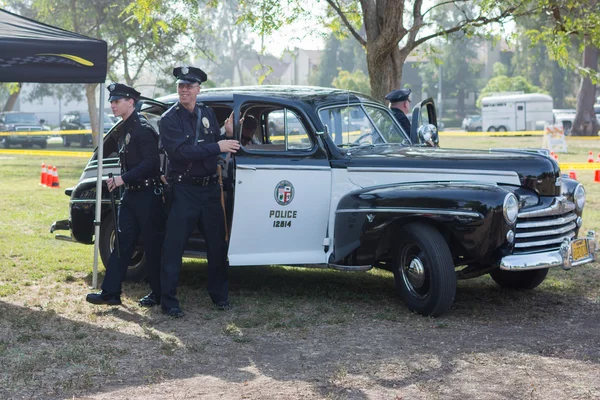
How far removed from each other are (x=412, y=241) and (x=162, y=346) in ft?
6.99

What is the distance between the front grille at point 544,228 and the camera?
6.74 m

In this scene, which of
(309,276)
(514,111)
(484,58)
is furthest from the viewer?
(484,58)

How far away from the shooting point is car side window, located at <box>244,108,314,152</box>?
7.45 m

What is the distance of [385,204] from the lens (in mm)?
6941

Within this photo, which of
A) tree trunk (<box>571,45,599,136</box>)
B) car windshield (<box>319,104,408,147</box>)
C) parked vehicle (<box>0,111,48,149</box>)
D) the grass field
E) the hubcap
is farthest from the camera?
tree trunk (<box>571,45,599,136</box>)

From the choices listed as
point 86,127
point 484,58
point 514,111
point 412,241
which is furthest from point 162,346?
point 484,58

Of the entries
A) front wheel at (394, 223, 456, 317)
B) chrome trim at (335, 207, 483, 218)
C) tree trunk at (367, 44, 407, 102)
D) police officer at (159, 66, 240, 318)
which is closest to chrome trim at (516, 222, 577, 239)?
chrome trim at (335, 207, 483, 218)

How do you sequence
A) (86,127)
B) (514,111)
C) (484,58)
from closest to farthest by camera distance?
1. (86,127)
2. (514,111)
3. (484,58)

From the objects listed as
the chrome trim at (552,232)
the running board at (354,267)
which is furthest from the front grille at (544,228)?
the running board at (354,267)

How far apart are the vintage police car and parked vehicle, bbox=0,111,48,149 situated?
33218 millimetres

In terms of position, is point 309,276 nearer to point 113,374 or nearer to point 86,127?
point 113,374

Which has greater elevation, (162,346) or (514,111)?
(514,111)

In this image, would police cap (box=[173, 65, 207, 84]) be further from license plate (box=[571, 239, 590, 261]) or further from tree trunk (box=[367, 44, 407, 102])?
tree trunk (box=[367, 44, 407, 102])

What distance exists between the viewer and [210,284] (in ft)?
24.1
